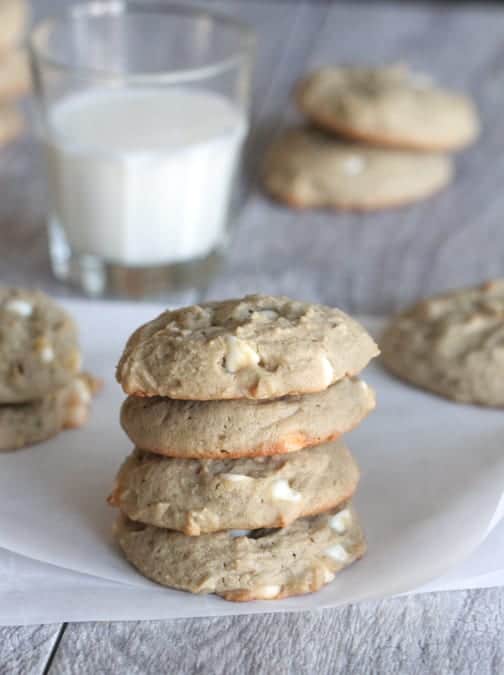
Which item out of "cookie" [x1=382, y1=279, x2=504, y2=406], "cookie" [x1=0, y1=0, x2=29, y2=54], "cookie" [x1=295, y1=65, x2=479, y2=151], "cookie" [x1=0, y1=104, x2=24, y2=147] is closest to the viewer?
"cookie" [x1=382, y1=279, x2=504, y2=406]

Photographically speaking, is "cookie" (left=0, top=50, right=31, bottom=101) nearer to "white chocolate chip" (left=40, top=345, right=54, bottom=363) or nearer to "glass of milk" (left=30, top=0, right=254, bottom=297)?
"glass of milk" (left=30, top=0, right=254, bottom=297)

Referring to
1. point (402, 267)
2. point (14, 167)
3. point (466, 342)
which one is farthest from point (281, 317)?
point (14, 167)

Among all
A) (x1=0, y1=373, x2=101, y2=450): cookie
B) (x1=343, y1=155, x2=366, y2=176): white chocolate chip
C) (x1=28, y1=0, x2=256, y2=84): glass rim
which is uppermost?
(x1=28, y1=0, x2=256, y2=84): glass rim

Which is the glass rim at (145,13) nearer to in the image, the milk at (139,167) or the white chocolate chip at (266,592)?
the milk at (139,167)

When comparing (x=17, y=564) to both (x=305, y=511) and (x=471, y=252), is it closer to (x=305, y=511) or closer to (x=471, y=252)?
(x=305, y=511)

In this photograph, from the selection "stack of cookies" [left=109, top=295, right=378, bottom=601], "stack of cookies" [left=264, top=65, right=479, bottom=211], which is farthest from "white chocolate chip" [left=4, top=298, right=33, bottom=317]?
"stack of cookies" [left=264, top=65, right=479, bottom=211]

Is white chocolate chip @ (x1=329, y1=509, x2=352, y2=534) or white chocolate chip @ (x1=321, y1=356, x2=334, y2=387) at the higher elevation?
white chocolate chip @ (x1=321, y1=356, x2=334, y2=387)

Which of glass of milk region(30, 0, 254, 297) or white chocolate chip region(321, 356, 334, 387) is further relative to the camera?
glass of milk region(30, 0, 254, 297)
